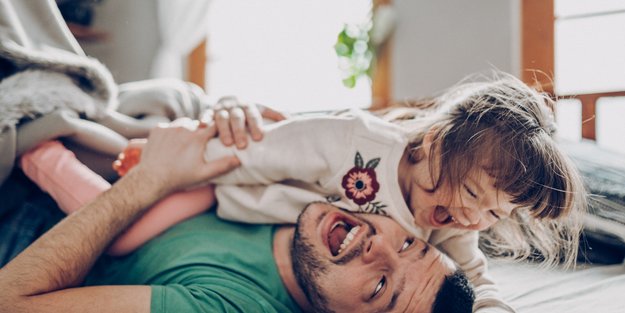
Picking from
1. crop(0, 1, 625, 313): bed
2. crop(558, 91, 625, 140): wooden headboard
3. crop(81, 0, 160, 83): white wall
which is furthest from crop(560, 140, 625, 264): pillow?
crop(81, 0, 160, 83): white wall

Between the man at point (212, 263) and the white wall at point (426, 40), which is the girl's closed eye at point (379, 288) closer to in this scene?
the man at point (212, 263)

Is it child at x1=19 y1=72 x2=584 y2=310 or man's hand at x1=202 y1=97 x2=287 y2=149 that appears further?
man's hand at x1=202 y1=97 x2=287 y2=149

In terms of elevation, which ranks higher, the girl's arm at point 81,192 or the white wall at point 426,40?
the white wall at point 426,40

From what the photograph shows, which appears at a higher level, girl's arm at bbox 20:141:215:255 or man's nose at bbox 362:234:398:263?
girl's arm at bbox 20:141:215:255

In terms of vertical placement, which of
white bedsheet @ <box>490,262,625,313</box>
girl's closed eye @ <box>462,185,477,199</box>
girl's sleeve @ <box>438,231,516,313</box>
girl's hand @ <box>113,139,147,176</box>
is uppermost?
girl's hand @ <box>113,139,147,176</box>

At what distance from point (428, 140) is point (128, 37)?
2.30m

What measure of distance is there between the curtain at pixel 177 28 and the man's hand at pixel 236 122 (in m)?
1.99

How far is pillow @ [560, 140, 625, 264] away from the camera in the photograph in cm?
117

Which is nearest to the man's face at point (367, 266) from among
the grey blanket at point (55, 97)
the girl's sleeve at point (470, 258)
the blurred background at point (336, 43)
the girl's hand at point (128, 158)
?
the girl's sleeve at point (470, 258)

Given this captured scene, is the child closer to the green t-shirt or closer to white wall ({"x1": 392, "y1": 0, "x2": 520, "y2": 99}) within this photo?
the green t-shirt

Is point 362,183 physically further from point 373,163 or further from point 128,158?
point 128,158

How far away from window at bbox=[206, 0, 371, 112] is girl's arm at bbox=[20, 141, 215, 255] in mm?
2125

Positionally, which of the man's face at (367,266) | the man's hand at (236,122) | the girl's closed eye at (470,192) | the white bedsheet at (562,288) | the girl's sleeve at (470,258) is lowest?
the white bedsheet at (562,288)

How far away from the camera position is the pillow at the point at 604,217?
117 cm
